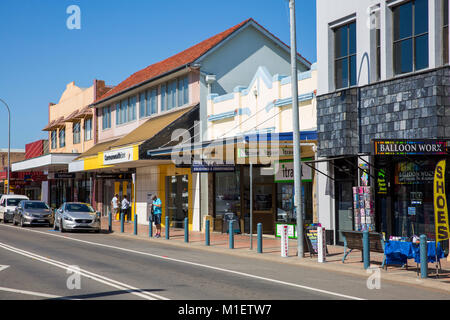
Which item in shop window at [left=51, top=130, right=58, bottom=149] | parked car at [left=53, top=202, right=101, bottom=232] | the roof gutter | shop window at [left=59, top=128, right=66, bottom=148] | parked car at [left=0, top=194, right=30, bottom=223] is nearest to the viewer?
parked car at [left=53, top=202, right=101, bottom=232]

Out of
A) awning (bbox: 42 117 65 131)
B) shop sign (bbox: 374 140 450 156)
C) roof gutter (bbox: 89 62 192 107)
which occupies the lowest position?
shop sign (bbox: 374 140 450 156)

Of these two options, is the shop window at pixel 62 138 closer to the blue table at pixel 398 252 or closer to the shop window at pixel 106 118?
the shop window at pixel 106 118

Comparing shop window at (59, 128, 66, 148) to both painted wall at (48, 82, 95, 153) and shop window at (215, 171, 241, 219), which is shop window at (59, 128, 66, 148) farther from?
shop window at (215, 171, 241, 219)

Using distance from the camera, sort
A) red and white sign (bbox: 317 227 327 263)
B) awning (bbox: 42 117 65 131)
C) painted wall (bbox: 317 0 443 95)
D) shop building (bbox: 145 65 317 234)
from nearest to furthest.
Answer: red and white sign (bbox: 317 227 327 263) < painted wall (bbox: 317 0 443 95) < shop building (bbox: 145 65 317 234) < awning (bbox: 42 117 65 131)

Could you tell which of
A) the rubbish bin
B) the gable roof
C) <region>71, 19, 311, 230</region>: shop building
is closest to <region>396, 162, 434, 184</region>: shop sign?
the rubbish bin

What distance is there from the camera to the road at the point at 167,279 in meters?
9.93

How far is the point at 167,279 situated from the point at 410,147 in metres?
7.14

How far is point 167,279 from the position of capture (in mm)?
11758

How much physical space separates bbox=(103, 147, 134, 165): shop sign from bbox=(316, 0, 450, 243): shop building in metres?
11.7

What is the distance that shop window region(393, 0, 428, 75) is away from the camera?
16.3m

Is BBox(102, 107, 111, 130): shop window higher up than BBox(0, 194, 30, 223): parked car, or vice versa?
BBox(102, 107, 111, 130): shop window

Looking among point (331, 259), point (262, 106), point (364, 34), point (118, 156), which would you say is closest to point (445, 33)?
point (364, 34)

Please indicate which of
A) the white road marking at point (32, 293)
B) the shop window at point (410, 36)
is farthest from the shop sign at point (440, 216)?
the white road marking at point (32, 293)
